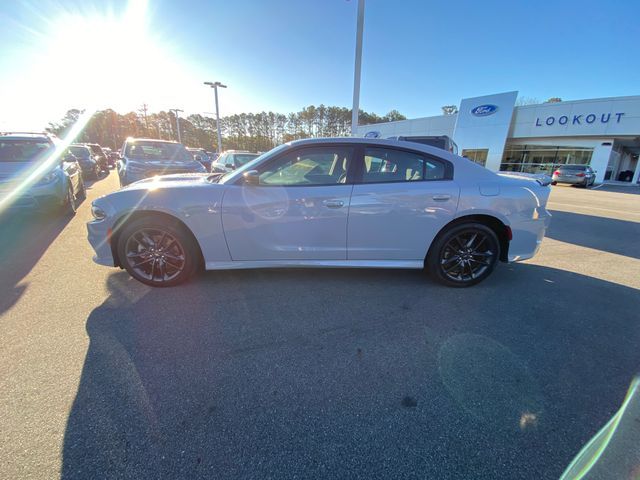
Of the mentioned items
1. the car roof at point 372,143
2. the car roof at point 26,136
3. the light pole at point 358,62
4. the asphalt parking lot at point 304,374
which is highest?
the light pole at point 358,62

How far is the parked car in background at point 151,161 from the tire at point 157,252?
4.75 metres

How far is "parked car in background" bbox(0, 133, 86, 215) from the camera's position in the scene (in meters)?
5.02

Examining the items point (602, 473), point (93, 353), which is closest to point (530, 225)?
point (602, 473)

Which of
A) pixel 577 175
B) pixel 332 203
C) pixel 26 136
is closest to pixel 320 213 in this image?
pixel 332 203

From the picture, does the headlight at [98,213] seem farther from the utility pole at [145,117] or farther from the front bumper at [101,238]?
the utility pole at [145,117]

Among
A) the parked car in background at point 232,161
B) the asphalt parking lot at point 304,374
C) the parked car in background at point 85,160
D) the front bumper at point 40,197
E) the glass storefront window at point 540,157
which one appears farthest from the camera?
the glass storefront window at point 540,157

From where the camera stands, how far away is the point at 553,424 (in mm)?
1679

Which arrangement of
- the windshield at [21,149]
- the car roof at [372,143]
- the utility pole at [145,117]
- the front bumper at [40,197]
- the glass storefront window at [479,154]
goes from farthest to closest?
the utility pole at [145,117] → the glass storefront window at [479,154] → the windshield at [21,149] → the front bumper at [40,197] → the car roof at [372,143]

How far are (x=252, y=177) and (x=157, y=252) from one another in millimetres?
1372

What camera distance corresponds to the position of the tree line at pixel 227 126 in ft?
224

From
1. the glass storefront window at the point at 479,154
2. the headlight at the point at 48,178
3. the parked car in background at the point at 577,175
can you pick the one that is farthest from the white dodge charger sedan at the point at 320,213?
the glass storefront window at the point at 479,154

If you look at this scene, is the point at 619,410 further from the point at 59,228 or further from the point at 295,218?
the point at 59,228

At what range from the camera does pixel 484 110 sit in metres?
25.5

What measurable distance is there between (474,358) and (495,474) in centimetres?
90
